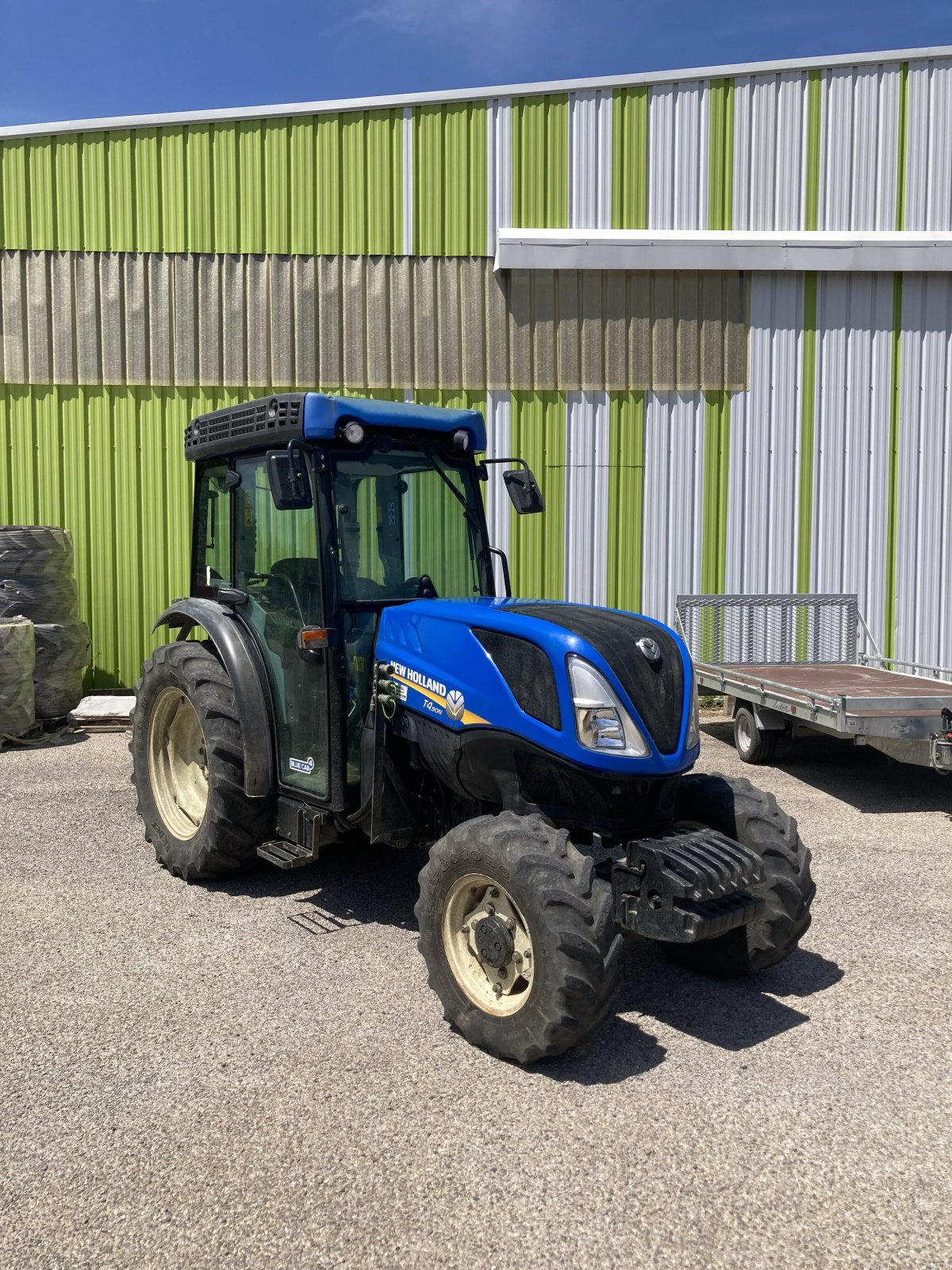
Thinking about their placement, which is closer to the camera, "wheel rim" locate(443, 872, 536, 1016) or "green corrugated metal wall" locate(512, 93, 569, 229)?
"wheel rim" locate(443, 872, 536, 1016)

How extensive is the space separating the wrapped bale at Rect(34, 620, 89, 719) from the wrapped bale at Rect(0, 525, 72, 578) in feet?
1.64

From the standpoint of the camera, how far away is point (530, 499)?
5398mm

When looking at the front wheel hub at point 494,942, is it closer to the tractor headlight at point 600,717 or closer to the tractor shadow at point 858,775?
the tractor headlight at point 600,717

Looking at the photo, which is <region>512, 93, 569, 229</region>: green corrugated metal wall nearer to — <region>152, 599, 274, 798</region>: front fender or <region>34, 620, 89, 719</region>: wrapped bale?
<region>34, 620, 89, 719</region>: wrapped bale

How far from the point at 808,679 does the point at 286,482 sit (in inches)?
235

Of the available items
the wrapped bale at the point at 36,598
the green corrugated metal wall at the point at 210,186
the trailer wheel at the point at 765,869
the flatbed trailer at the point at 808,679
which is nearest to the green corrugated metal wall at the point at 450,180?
the green corrugated metal wall at the point at 210,186

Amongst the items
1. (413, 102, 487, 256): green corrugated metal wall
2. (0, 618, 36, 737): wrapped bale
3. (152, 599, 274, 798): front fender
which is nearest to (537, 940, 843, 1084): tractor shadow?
(152, 599, 274, 798): front fender

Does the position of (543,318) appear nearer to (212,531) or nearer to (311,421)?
(212,531)

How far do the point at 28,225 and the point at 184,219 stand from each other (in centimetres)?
160

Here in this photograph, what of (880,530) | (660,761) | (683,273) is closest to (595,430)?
(683,273)

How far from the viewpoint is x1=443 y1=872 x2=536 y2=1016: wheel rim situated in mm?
3879

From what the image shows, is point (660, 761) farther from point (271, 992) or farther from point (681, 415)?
point (681, 415)

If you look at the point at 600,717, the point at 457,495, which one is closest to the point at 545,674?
the point at 600,717

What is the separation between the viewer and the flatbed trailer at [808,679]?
730 centimetres
